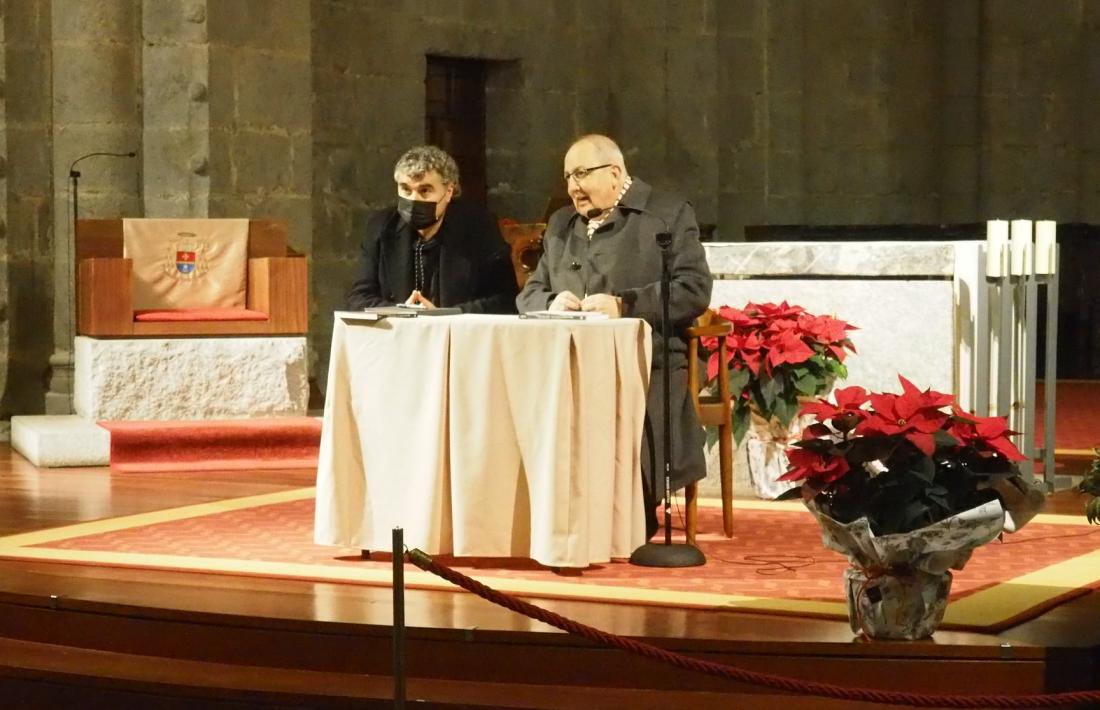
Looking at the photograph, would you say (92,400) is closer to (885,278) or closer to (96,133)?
(96,133)

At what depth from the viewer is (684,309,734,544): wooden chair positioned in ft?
18.1

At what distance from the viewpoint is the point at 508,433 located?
5070 mm

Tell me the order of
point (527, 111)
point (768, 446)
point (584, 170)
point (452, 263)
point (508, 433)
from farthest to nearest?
point (527, 111) < point (768, 446) < point (452, 263) < point (584, 170) < point (508, 433)

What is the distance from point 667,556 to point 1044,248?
2493mm

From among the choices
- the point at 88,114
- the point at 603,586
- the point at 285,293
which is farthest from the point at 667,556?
the point at 88,114

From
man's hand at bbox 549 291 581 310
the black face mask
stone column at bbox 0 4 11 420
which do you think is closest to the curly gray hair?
the black face mask

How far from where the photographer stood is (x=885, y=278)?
22.0 feet

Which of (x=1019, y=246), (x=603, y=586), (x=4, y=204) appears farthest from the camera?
(x=4, y=204)

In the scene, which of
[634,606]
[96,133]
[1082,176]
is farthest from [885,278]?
Answer: [1082,176]

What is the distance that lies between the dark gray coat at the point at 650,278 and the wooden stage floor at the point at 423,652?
0.96m

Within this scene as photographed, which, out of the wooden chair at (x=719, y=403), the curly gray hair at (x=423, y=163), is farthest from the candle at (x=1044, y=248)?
the curly gray hair at (x=423, y=163)

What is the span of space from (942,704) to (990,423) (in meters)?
0.76

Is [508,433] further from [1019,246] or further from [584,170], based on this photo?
[1019,246]

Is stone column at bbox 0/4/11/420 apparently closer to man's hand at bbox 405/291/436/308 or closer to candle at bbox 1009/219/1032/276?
man's hand at bbox 405/291/436/308
